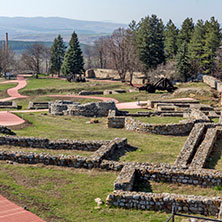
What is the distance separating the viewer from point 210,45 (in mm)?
66812

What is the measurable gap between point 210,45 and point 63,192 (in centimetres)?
5868

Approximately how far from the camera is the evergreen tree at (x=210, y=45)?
66.6 m

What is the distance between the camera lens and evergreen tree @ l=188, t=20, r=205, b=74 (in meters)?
66.6

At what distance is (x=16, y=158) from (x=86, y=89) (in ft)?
144

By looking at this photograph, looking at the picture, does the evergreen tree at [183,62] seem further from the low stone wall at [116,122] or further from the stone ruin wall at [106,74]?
the low stone wall at [116,122]

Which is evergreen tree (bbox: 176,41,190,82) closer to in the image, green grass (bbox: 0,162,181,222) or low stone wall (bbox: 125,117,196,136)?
low stone wall (bbox: 125,117,196,136)

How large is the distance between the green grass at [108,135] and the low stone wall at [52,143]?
177 centimetres

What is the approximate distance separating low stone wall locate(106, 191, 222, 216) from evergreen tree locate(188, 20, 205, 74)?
57.1 m

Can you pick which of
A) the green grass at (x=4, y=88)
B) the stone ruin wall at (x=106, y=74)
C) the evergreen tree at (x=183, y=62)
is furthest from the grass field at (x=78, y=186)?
the stone ruin wall at (x=106, y=74)

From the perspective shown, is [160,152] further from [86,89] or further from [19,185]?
[86,89]

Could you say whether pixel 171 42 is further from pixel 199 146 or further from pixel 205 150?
pixel 205 150

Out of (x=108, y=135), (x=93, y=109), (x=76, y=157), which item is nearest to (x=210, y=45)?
(x=93, y=109)

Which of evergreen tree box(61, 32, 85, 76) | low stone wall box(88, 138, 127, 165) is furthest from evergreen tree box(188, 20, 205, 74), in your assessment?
low stone wall box(88, 138, 127, 165)

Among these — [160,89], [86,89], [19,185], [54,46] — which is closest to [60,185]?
[19,185]
